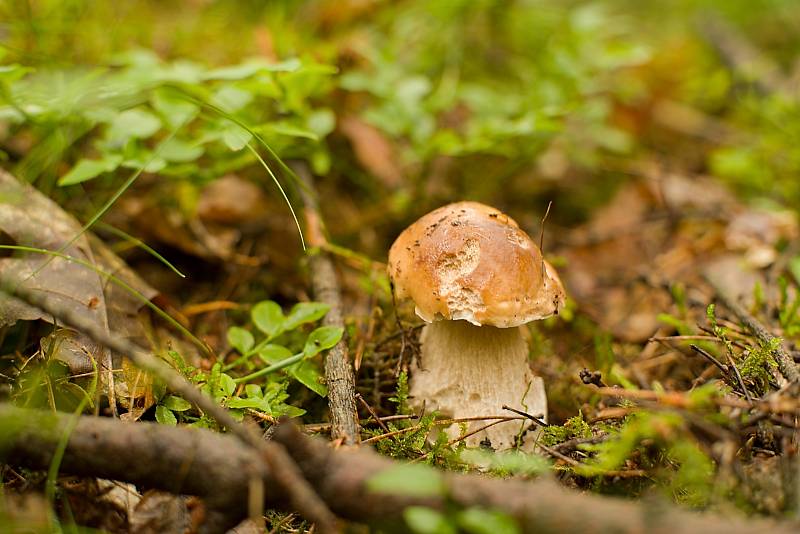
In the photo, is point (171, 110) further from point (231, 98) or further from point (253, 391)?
point (253, 391)

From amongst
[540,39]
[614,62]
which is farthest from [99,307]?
[540,39]

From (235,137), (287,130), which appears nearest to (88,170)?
(235,137)

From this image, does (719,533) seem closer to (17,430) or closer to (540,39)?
(17,430)

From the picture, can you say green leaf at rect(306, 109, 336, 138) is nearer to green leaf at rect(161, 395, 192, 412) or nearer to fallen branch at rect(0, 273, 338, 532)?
green leaf at rect(161, 395, 192, 412)

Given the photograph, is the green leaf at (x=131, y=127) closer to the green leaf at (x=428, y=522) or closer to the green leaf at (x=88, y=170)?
the green leaf at (x=88, y=170)

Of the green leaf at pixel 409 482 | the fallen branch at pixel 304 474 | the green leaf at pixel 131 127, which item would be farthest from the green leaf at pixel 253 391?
the green leaf at pixel 131 127

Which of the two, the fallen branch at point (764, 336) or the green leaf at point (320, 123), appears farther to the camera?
the green leaf at point (320, 123)
